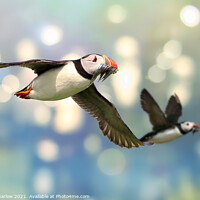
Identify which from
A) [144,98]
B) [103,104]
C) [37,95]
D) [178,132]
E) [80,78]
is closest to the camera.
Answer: [80,78]

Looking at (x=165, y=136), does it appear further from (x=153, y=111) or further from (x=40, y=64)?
(x=40, y=64)

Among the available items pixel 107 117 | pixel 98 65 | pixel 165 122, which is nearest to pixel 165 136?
pixel 165 122

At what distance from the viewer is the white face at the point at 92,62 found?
10.5 ft

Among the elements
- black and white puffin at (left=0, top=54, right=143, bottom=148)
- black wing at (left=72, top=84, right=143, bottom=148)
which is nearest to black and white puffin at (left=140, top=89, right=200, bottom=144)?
black wing at (left=72, top=84, right=143, bottom=148)

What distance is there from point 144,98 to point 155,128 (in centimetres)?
66

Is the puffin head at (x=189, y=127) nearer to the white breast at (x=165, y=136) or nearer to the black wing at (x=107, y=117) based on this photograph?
the white breast at (x=165, y=136)

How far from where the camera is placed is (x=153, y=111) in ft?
19.1

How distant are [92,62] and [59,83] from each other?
1.26 feet

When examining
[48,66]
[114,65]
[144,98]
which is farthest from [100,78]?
[144,98]

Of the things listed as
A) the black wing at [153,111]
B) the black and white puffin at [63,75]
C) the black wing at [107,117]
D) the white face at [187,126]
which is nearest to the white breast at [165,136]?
the black wing at [153,111]

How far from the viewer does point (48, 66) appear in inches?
132

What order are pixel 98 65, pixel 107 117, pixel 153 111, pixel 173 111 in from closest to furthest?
pixel 98 65
pixel 107 117
pixel 153 111
pixel 173 111

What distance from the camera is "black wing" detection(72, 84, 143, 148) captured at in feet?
13.2

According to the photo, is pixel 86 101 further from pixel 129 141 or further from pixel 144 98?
pixel 144 98
